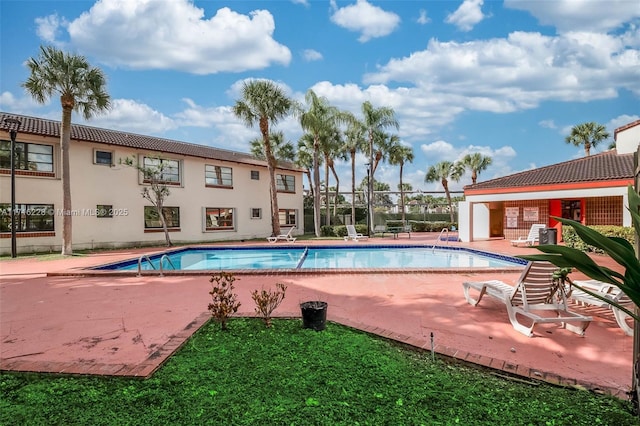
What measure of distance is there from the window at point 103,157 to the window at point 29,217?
2928 millimetres

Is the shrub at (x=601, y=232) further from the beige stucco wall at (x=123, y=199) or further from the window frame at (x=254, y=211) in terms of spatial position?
the window frame at (x=254, y=211)

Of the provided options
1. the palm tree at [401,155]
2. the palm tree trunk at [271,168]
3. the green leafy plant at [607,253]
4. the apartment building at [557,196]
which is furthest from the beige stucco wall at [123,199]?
the green leafy plant at [607,253]

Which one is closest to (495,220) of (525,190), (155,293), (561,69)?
(525,190)

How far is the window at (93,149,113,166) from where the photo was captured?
1713 centimetres

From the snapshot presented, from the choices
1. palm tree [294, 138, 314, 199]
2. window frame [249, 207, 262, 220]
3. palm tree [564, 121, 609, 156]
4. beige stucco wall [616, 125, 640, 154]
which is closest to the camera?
beige stucco wall [616, 125, 640, 154]

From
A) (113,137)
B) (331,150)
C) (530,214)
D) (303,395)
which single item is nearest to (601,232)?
(530,214)

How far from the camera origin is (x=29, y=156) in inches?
610

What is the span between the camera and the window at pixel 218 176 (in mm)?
21812

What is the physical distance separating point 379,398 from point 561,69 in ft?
50.2

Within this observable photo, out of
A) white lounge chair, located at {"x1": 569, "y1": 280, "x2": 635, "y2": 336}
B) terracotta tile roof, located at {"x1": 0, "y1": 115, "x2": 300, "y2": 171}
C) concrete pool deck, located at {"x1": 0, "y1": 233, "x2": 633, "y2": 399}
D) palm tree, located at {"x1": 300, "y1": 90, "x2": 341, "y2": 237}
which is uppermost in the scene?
palm tree, located at {"x1": 300, "y1": 90, "x2": 341, "y2": 237}

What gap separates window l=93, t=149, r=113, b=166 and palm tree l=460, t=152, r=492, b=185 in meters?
28.6

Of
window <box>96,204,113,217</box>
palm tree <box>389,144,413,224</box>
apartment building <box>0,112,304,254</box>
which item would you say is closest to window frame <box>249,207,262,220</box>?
apartment building <box>0,112,304,254</box>

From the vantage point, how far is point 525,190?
53.6 ft

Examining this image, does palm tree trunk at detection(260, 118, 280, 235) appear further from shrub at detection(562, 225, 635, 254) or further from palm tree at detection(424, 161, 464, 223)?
palm tree at detection(424, 161, 464, 223)
